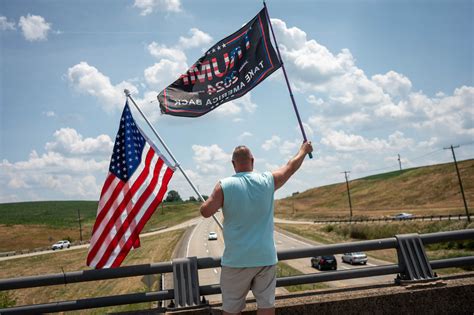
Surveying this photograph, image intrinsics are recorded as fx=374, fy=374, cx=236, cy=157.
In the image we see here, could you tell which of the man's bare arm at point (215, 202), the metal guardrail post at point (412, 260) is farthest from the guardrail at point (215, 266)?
the man's bare arm at point (215, 202)

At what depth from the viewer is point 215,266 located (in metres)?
4.12

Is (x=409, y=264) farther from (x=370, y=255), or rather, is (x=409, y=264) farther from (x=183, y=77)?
(x=370, y=255)

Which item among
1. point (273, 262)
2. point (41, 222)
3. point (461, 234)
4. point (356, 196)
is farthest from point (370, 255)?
point (41, 222)

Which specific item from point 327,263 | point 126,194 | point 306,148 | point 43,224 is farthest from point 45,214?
point 306,148

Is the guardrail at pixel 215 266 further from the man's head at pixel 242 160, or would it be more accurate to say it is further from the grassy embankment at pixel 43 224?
the grassy embankment at pixel 43 224

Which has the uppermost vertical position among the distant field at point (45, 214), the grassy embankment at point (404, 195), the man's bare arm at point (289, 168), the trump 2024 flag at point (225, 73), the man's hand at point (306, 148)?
the distant field at point (45, 214)

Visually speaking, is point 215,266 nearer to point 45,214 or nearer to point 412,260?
point 412,260

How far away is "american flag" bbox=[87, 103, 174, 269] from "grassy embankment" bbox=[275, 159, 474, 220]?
6888 cm

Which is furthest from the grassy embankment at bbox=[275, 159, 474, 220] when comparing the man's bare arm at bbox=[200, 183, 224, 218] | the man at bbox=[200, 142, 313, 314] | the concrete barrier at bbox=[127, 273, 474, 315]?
the man's bare arm at bbox=[200, 183, 224, 218]

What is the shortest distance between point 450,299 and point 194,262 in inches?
117

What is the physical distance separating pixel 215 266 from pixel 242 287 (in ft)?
3.15

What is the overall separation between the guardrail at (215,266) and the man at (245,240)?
0.92 m

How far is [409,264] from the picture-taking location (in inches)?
183

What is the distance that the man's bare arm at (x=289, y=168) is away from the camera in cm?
345
